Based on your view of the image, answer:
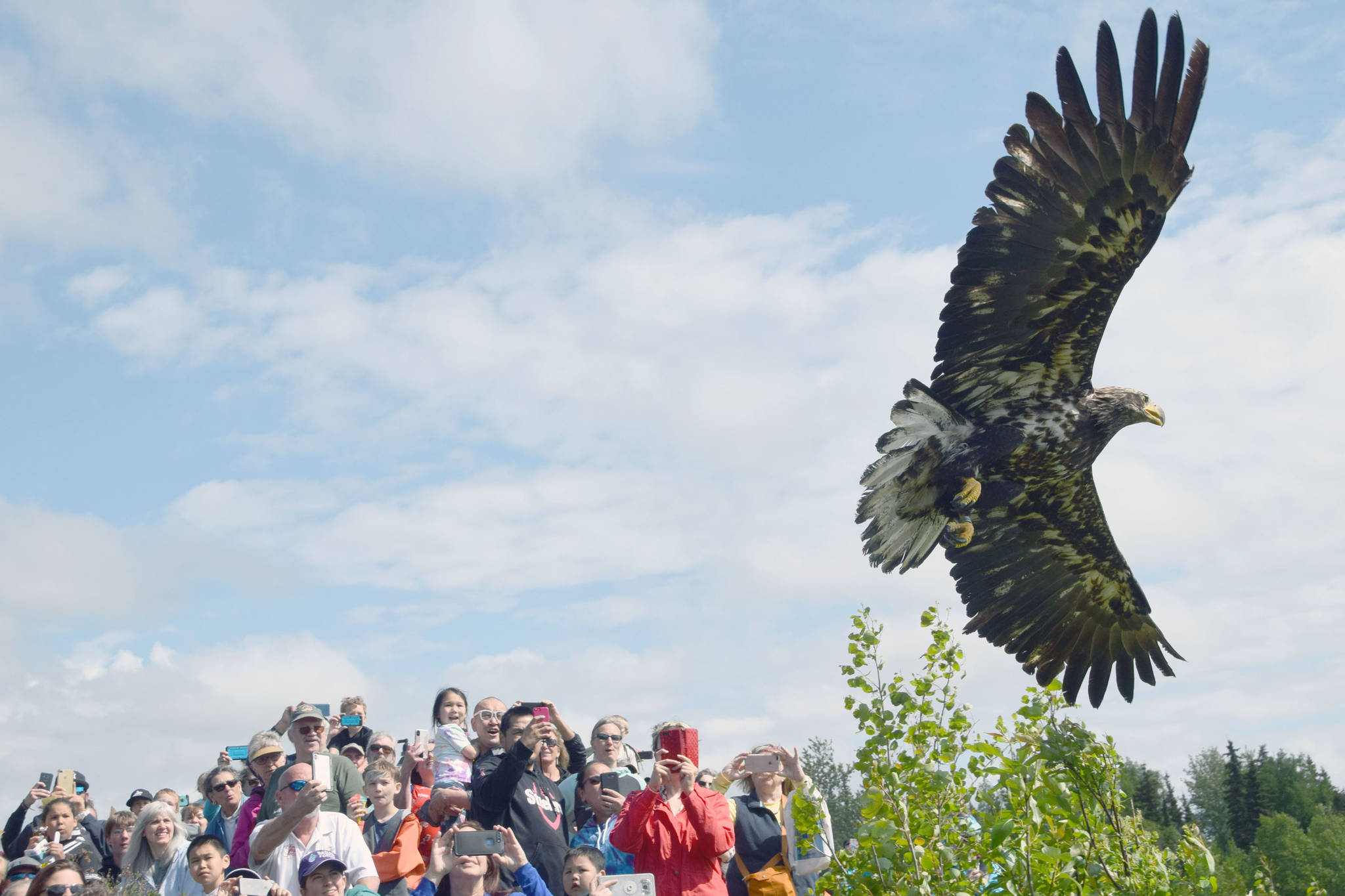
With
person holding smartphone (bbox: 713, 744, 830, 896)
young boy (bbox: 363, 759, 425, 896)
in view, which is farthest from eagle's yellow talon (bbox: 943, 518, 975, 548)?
young boy (bbox: 363, 759, 425, 896)

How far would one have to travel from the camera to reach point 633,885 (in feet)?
18.2

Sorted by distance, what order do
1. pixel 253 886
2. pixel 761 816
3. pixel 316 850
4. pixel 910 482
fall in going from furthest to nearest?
1. pixel 910 482
2. pixel 761 816
3. pixel 316 850
4. pixel 253 886

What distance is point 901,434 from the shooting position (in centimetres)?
736

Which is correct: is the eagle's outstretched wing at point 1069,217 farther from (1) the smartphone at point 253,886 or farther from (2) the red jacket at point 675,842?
(1) the smartphone at point 253,886

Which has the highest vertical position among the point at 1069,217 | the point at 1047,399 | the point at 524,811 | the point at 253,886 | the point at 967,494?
the point at 1069,217

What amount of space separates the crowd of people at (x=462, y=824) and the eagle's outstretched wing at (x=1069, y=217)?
304cm

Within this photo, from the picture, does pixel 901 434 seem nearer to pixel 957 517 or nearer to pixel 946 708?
pixel 957 517

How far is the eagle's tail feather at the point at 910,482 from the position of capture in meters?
7.35

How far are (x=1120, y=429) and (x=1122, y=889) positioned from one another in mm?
4550

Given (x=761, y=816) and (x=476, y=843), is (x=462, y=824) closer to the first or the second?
(x=476, y=843)

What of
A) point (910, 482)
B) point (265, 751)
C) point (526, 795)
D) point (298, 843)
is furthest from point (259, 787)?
point (910, 482)

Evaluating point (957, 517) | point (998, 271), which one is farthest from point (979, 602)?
point (998, 271)

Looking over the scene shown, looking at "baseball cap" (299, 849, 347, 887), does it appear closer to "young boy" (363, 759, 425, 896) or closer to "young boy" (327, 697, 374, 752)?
"young boy" (363, 759, 425, 896)

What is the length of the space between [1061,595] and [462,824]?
508 cm
